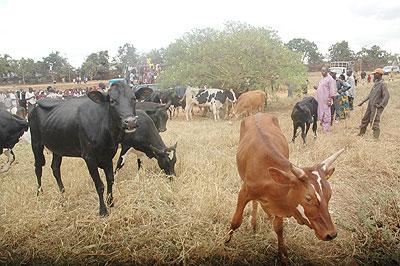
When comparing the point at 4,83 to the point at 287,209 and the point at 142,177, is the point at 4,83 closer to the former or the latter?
the point at 142,177

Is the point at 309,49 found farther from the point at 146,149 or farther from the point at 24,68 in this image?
the point at 146,149

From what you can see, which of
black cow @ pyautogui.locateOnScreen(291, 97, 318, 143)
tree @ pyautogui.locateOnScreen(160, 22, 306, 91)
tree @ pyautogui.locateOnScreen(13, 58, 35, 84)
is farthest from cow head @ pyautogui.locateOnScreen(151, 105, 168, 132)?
tree @ pyautogui.locateOnScreen(13, 58, 35, 84)

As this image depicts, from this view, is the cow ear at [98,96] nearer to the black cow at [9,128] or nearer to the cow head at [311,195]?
the black cow at [9,128]

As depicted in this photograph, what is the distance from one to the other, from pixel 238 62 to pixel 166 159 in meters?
10.7

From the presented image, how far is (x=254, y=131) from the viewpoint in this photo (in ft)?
13.5

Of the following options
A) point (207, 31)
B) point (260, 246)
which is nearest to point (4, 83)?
point (207, 31)

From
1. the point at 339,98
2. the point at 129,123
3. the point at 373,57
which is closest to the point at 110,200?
the point at 129,123

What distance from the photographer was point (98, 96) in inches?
165

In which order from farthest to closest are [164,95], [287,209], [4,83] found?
[4,83]
[164,95]
[287,209]

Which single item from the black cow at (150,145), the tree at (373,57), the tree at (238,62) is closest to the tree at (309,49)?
the tree at (373,57)

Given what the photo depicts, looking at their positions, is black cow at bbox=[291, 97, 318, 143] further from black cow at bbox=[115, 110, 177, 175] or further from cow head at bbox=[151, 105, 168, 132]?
black cow at bbox=[115, 110, 177, 175]

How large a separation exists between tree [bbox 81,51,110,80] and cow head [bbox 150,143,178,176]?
29.5m

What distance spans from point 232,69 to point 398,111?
258 inches

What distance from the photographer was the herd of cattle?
112 inches
